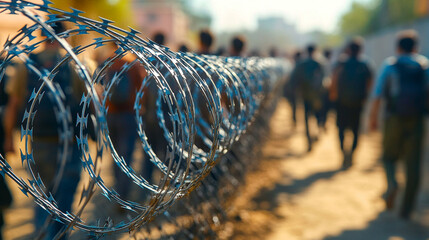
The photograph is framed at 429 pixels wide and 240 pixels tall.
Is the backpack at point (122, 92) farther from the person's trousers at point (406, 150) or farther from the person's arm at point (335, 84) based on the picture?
the person's arm at point (335, 84)

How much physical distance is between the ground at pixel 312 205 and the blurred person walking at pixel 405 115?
0.46m

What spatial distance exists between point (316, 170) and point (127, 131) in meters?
3.96

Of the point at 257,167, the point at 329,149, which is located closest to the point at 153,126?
the point at 257,167

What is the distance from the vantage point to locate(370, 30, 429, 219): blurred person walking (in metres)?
5.07

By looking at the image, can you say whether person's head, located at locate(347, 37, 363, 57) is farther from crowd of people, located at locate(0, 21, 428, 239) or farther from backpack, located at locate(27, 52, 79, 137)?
backpack, located at locate(27, 52, 79, 137)

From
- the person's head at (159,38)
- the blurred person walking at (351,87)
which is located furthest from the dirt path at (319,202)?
the person's head at (159,38)

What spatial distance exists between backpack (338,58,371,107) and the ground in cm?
132

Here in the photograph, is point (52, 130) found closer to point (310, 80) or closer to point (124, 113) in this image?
point (124, 113)

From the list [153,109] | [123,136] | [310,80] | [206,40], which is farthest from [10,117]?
[310,80]

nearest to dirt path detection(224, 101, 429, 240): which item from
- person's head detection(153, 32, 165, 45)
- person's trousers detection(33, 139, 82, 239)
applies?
person's trousers detection(33, 139, 82, 239)

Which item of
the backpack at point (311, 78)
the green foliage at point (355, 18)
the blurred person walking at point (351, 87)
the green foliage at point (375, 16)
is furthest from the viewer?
the green foliage at point (355, 18)

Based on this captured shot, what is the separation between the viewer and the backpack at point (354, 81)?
282 inches

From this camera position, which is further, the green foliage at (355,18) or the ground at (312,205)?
the green foliage at (355,18)

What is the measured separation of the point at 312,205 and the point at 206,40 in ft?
8.69
